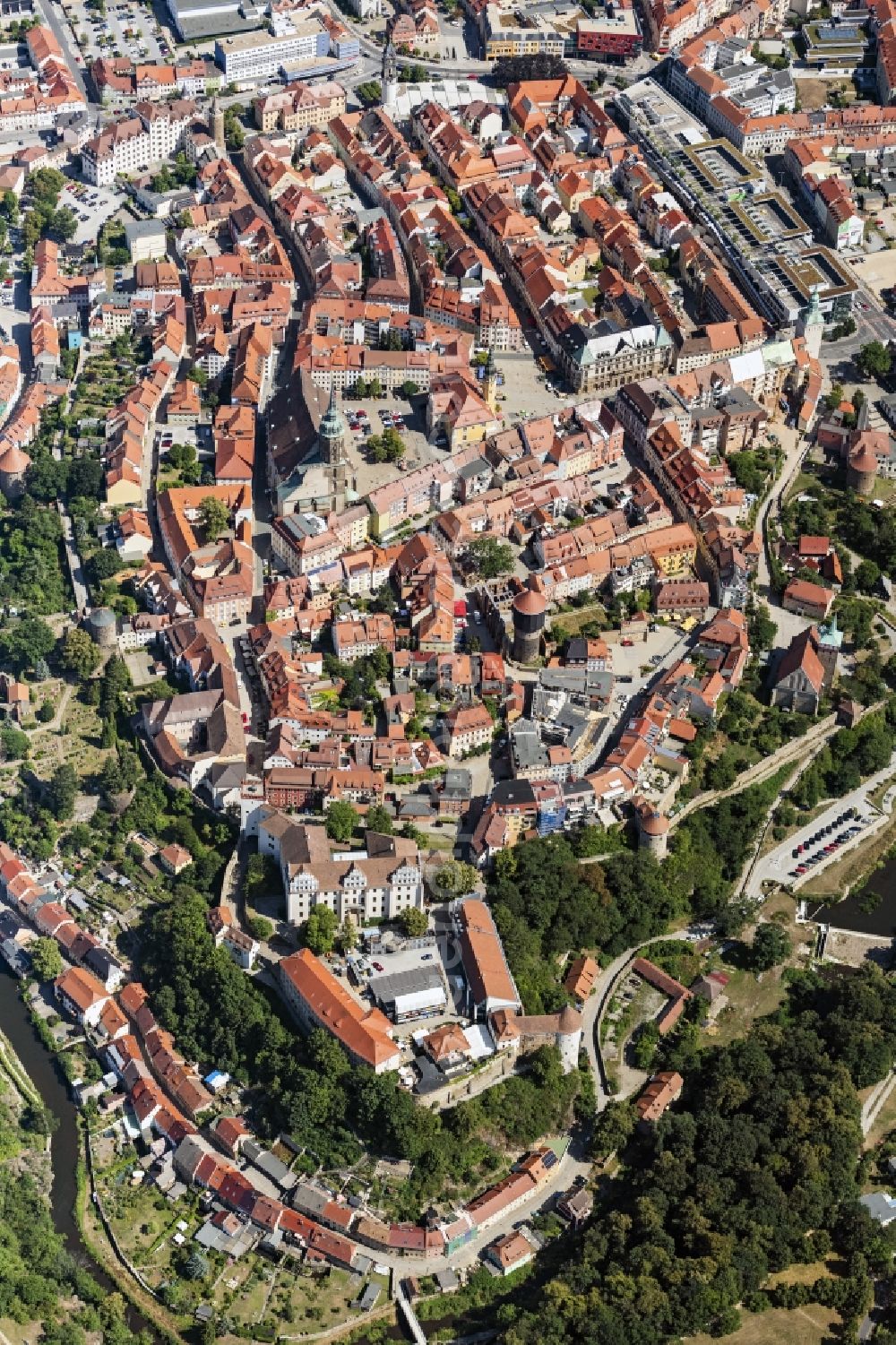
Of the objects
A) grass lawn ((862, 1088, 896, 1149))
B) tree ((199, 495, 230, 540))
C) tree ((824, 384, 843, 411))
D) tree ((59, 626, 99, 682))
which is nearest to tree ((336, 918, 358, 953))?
tree ((59, 626, 99, 682))

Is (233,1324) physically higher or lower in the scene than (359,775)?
lower

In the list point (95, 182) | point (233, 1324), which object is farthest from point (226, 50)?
point (233, 1324)

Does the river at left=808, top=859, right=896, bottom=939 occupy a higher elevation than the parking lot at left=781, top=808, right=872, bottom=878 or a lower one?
lower

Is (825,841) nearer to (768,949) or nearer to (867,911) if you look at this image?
(867,911)

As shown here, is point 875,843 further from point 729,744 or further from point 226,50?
point 226,50

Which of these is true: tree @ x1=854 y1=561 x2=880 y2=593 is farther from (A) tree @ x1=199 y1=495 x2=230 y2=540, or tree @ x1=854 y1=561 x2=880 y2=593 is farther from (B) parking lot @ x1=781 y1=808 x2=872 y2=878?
(A) tree @ x1=199 y1=495 x2=230 y2=540

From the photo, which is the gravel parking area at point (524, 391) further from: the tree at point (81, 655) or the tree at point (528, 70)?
the tree at point (528, 70)
